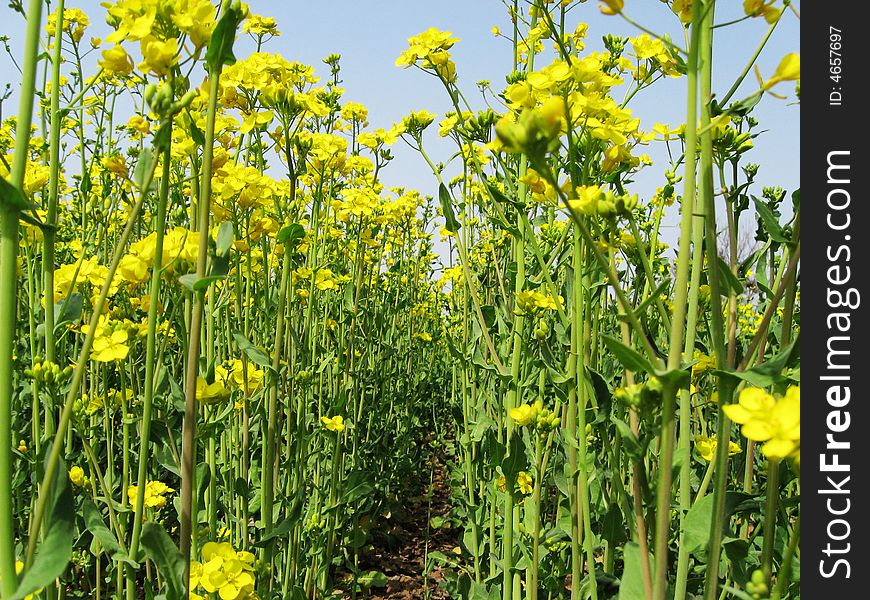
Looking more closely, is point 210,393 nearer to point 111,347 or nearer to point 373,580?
point 111,347

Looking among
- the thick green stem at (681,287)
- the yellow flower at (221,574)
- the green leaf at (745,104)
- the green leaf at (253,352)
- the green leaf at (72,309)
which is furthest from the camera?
the green leaf at (253,352)

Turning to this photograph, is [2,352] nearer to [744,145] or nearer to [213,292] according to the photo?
[213,292]

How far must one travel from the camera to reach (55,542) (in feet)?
3.01

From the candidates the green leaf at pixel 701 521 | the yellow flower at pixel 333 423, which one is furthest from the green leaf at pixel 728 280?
the yellow flower at pixel 333 423

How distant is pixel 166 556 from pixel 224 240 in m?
0.61

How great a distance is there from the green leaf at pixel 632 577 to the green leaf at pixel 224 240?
0.91 metres

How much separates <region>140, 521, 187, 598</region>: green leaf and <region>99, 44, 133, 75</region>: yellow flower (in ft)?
2.77

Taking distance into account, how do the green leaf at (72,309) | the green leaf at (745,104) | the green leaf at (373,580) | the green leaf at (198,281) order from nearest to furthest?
the green leaf at (745,104), the green leaf at (198,281), the green leaf at (72,309), the green leaf at (373,580)

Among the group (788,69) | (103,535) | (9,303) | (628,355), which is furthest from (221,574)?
(788,69)

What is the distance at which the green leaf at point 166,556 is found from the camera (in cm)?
122

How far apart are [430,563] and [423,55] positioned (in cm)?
225

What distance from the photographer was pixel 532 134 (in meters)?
0.92

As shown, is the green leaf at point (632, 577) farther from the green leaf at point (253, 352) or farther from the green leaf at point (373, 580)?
the green leaf at point (373, 580)
